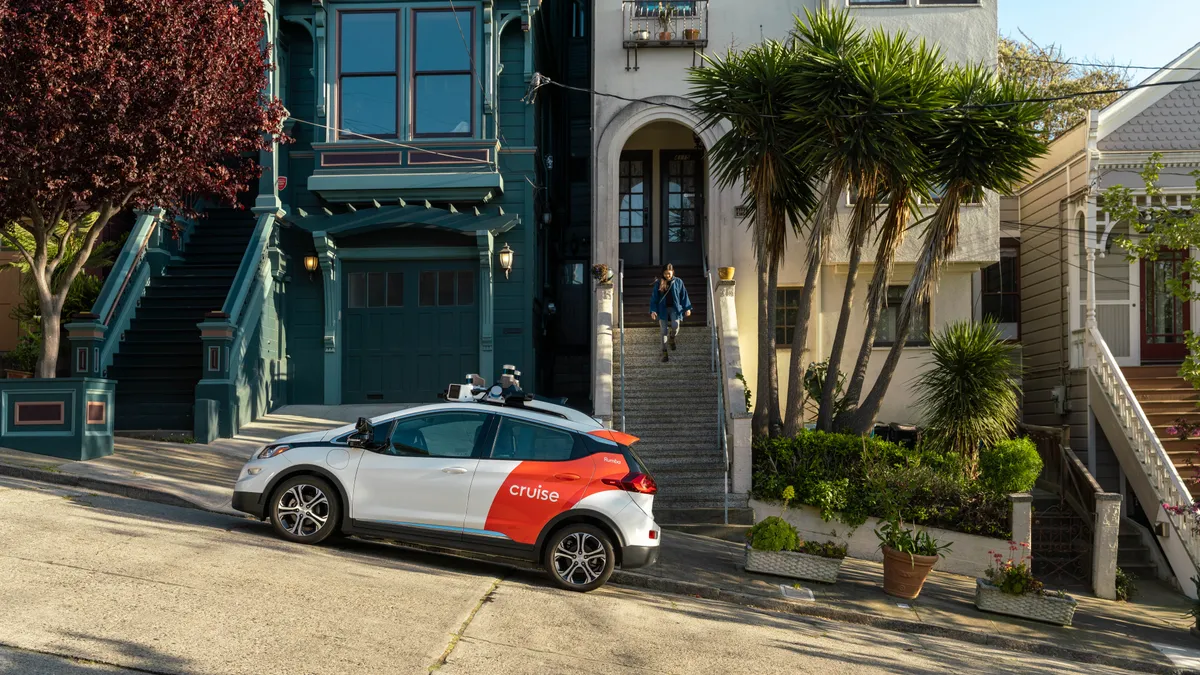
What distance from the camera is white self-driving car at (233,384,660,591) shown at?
9.52 m

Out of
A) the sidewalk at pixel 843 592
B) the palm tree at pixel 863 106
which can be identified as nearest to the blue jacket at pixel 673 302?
the palm tree at pixel 863 106

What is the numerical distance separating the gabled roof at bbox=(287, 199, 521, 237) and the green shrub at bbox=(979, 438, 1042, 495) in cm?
874

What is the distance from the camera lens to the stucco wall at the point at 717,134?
59.8 feet

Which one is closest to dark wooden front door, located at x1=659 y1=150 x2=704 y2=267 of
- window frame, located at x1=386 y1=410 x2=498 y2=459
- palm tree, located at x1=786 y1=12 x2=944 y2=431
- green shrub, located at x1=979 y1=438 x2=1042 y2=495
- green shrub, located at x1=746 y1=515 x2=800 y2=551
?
palm tree, located at x1=786 y1=12 x2=944 y2=431

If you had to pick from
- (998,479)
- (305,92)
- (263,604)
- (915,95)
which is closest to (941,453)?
(998,479)

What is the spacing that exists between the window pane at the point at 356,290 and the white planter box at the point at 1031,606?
11.7 metres

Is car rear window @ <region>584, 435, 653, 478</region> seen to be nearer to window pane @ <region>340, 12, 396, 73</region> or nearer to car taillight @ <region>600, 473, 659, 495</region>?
car taillight @ <region>600, 473, 659, 495</region>

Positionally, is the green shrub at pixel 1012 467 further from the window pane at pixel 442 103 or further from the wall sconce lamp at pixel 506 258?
the window pane at pixel 442 103

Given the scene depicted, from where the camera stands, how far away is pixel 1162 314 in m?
18.7

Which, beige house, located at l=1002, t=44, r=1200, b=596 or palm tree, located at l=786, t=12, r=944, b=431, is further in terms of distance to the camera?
beige house, located at l=1002, t=44, r=1200, b=596

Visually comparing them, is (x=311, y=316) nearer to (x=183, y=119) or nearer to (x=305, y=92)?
(x=305, y=92)

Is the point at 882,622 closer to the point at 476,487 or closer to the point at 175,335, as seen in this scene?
the point at 476,487

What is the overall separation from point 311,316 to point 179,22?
6396 mm

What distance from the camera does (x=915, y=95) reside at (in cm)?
1325
